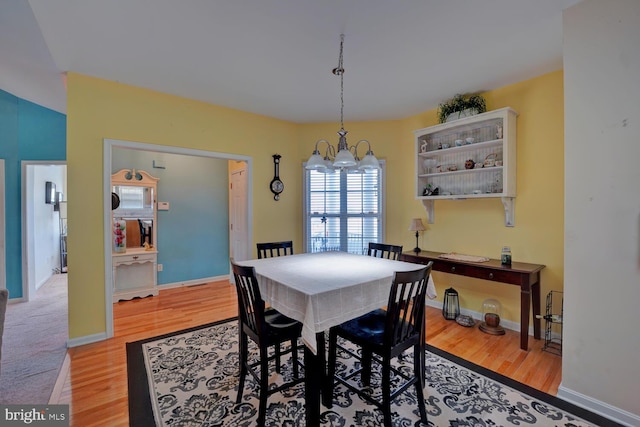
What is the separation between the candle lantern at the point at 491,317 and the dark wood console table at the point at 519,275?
32 cm

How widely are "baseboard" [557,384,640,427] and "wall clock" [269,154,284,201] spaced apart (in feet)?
11.9

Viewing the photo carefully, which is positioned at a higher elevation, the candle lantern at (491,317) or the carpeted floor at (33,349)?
the candle lantern at (491,317)

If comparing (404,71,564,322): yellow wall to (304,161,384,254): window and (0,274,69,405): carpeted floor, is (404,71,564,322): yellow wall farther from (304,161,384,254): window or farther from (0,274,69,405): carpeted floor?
(0,274,69,405): carpeted floor

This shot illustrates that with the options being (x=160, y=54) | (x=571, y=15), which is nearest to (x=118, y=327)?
(x=160, y=54)

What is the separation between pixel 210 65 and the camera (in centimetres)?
268

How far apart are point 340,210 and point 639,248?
10.5 ft

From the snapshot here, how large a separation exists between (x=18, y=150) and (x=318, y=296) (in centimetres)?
503

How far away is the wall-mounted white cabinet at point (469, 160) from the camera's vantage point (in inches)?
117

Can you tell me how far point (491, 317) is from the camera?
3082 millimetres

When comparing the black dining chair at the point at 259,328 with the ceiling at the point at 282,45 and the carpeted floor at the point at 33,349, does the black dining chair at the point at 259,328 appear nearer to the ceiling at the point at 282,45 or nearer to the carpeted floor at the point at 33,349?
the carpeted floor at the point at 33,349

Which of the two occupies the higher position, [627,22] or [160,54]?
[160,54]

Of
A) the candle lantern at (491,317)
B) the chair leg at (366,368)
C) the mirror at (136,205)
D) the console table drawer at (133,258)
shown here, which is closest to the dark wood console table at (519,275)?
the candle lantern at (491,317)

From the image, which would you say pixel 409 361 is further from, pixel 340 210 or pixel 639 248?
pixel 340 210

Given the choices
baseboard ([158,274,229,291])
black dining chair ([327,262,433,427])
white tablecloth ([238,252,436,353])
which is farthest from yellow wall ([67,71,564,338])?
black dining chair ([327,262,433,427])
